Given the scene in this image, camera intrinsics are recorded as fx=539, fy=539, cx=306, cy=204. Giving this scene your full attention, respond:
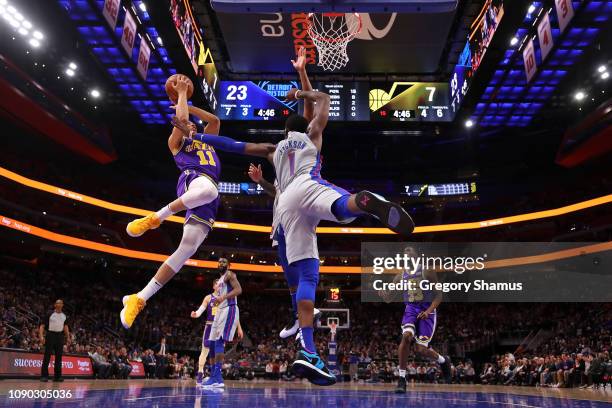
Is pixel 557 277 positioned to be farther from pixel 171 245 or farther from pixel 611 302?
pixel 171 245

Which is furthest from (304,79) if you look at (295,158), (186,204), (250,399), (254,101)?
(254,101)

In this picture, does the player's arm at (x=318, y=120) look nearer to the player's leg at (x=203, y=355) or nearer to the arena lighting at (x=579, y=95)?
the player's leg at (x=203, y=355)

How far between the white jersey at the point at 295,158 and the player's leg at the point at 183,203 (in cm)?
124

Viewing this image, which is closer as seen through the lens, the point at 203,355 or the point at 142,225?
the point at 142,225

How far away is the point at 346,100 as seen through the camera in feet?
60.4

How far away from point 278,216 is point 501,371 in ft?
62.5

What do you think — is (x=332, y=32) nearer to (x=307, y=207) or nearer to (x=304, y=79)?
(x=304, y=79)

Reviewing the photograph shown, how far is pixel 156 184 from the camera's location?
3719 centimetres

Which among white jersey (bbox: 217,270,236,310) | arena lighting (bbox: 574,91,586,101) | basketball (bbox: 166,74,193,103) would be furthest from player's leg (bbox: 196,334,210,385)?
arena lighting (bbox: 574,91,586,101)

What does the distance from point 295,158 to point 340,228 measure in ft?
108

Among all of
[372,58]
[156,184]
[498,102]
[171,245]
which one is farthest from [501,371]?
[156,184]

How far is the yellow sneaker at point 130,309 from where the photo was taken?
5.13m

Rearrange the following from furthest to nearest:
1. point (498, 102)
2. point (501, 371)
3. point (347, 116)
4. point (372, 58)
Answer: point (498, 102)
point (501, 371)
point (372, 58)
point (347, 116)

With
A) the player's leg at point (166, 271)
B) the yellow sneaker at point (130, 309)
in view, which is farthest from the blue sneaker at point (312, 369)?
the yellow sneaker at point (130, 309)
